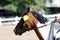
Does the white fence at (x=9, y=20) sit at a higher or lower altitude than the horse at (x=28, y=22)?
lower

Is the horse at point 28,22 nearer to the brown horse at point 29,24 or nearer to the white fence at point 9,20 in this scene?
the brown horse at point 29,24

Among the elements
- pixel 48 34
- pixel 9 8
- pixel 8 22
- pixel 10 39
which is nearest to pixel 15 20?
pixel 8 22

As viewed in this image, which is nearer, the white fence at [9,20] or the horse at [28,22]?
the horse at [28,22]

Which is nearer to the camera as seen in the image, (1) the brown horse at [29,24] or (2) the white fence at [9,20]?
(1) the brown horse at [29,24]

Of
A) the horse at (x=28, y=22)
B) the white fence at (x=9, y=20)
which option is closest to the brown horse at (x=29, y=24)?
the horse at (x=28, y=22)

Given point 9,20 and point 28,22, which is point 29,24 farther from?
point 9,20

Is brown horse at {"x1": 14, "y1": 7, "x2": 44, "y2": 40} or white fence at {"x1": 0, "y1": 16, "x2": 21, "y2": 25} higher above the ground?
brown horse at {"x1": 14, "y1": 7, "x2": 44, "y2": 40}

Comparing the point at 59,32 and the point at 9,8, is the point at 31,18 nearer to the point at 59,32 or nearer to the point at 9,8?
the point at 59,32

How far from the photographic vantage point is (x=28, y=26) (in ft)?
12.3

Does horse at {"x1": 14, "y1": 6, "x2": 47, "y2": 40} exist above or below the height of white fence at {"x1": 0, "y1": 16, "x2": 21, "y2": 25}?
above

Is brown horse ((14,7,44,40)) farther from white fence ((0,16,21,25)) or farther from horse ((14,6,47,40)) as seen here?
white fence ((0,16,21,25))

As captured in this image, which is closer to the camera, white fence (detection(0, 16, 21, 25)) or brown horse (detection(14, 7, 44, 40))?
brown horse (detection(14, 7, 44, 40))

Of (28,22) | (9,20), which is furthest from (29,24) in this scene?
(9,20)

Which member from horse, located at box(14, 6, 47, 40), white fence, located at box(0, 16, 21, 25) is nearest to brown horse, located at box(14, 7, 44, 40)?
horse, located at box(14, 6, 47, 40)
